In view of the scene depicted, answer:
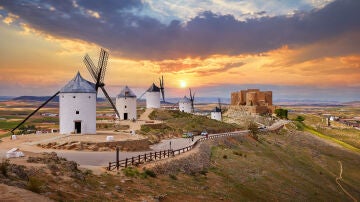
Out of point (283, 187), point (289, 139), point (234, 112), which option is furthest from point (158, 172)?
point (234, 112)

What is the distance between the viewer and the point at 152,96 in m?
88.6

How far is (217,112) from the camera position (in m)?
107

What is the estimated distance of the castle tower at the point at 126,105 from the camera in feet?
229

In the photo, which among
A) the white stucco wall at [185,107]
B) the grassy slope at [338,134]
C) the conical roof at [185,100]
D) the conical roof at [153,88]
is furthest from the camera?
the conical roof at [185,100]

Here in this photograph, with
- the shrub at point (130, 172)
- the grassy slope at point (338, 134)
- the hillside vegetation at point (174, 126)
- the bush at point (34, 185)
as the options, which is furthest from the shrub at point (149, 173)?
the grassy slope at point (338, 134)

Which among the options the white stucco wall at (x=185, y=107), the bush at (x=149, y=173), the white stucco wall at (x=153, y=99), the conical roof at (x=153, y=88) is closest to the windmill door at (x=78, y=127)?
the bush at (x=149, y=173)

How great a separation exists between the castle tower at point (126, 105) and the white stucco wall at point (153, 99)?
1813 cm

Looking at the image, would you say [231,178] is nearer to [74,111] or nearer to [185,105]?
[74,111]

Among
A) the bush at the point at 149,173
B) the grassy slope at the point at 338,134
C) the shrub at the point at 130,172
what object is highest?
the shrub at the point at 130,172

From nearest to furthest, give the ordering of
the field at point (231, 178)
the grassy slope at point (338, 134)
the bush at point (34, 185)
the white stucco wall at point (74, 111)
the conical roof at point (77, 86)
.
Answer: the bush at point (34, 185)
the field at point (231, 178)
the white stucco wall at point (74, 111)
the conical roof at point (77, 86)
the grassy slope at point (338, 134)

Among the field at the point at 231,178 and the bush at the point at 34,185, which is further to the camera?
the field at the point at 231,178

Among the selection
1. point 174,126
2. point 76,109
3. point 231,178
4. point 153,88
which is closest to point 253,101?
point 153,88

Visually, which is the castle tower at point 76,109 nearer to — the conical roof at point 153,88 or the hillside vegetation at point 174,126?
the hillside vegetation at point 174,126

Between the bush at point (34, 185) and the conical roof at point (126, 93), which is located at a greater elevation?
the conical roof at point (126, 93)
